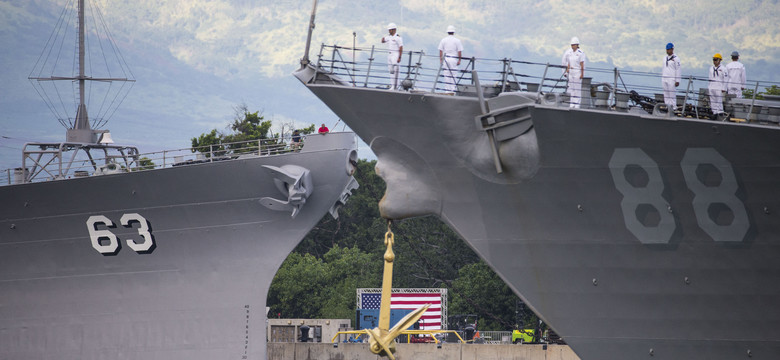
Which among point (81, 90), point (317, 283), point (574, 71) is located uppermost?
point (81, 90)

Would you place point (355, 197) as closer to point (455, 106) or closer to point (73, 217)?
point (73, 217)

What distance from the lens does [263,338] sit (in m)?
20.4

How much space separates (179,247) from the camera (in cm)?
2042

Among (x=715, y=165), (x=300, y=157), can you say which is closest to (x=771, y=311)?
(x=715, y=165)

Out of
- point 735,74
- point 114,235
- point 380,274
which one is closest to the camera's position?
point 735,74

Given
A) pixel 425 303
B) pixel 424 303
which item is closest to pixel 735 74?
pixel 425 303

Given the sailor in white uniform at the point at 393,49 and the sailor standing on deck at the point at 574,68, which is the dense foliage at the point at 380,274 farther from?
the sailor standing on deck at the point at 574,68

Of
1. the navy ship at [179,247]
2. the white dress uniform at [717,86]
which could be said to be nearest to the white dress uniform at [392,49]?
the white dress uniform at [717,86]

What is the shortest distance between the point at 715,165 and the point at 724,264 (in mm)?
1306

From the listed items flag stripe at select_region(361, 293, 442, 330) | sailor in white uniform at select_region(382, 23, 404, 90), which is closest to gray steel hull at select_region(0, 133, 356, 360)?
sailor in white uniform at select_region(382, 23, 404, 90)

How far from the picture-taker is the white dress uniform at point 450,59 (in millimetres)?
13172

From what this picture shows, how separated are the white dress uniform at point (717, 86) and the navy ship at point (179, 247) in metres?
9.44

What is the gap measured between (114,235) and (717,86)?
1398cm

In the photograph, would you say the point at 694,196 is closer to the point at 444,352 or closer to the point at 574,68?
the point at 574,68
